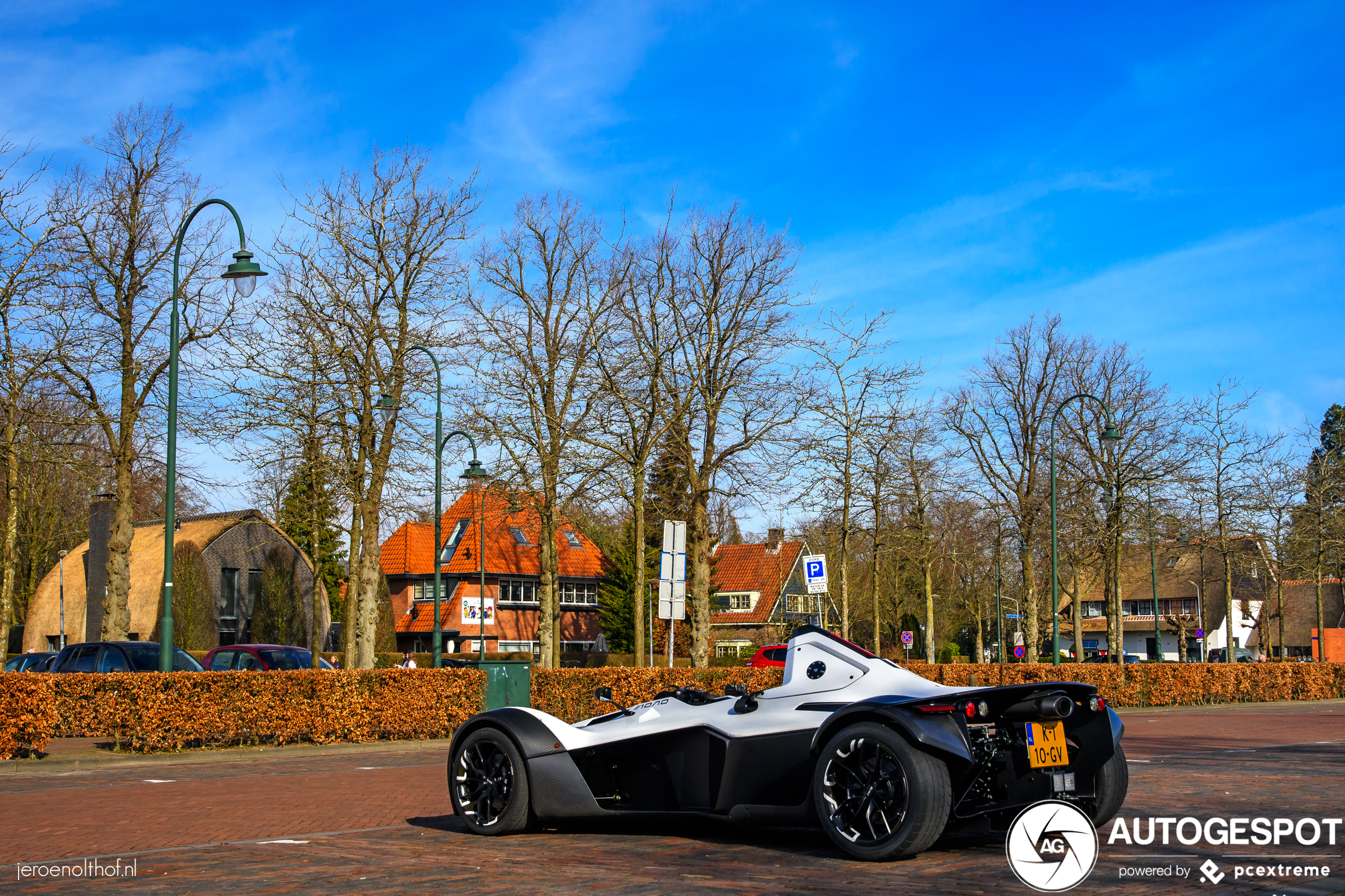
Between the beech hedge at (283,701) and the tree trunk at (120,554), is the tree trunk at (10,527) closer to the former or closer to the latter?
the tree trunk at (120,554)

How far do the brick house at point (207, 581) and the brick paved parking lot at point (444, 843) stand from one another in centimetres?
3643

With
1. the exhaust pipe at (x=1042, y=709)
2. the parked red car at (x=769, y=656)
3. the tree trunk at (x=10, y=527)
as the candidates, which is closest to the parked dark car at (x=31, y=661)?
the tree trunk at (x=10, y=527)

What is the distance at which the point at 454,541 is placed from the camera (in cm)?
6141

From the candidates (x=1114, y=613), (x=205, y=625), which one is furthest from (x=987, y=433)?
(x=205, y=625)

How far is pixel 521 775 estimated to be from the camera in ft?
24.5

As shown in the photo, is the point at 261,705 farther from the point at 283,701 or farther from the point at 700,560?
the point at 700,560

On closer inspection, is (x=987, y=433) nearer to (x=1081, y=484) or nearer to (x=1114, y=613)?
(x=1081, y=484)

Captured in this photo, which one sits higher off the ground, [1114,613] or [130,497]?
[130,497]

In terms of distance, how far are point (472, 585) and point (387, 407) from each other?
38591 millimetres

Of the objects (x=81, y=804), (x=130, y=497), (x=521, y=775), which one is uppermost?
(x=130, y=497)

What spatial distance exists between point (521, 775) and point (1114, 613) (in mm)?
35900

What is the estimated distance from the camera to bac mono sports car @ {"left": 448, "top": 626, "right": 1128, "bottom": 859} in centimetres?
608

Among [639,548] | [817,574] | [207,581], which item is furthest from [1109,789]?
[207,581]

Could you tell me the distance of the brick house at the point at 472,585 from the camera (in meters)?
60.6
